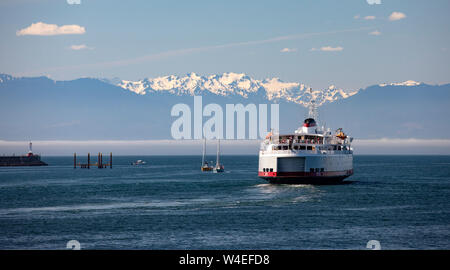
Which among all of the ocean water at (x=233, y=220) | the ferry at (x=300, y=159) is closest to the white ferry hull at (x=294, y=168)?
the ferry at (x=300, y=159)

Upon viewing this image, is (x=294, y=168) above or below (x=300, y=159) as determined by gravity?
below

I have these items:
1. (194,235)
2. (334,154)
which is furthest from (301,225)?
(334,154)

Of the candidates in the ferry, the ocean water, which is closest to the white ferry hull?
the ferry

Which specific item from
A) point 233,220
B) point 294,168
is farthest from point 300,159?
point 233,220

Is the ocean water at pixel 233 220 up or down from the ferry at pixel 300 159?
down

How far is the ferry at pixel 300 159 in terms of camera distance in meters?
87.9

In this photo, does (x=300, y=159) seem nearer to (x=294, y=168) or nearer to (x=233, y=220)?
(x=294, y=168)

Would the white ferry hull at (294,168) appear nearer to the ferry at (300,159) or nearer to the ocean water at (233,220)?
Result: the ferry at (300,159)

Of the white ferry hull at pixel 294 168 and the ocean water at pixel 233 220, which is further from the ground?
the white ferry hull at pixel 294 168

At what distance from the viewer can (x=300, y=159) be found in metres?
88.1

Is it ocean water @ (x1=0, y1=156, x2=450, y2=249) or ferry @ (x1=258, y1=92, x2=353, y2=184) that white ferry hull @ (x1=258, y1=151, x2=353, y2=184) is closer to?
ferry @ (x1=258, y1=92, x2=353, y2=184)

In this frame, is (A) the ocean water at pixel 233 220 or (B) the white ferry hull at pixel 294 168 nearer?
(A) the ocean water at pixel 233 220

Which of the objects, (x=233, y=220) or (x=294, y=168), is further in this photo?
(x=294, y=168)
